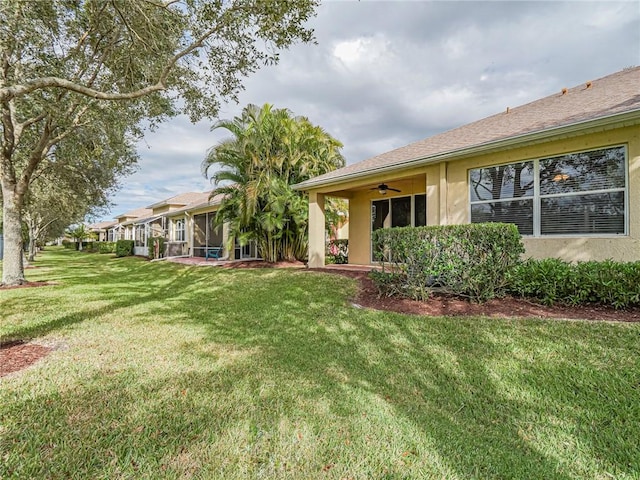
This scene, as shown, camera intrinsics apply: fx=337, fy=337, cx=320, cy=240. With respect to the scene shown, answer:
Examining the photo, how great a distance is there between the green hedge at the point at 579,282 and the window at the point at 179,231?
24.0m

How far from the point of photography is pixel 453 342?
4.62 m

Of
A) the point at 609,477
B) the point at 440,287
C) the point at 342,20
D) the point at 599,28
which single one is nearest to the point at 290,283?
the point at 440,287

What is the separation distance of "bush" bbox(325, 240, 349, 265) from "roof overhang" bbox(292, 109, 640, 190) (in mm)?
5409

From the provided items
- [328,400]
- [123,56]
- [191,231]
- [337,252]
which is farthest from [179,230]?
[328,400]

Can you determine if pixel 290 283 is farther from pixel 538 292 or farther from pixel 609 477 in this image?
pixel 609 477

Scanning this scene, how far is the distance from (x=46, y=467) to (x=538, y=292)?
22.7 feet

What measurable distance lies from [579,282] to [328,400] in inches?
196

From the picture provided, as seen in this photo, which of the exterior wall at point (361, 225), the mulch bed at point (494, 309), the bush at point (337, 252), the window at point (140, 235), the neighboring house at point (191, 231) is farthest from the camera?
the window at point (140, 235)

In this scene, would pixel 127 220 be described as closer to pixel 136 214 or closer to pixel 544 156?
pixel 136 214

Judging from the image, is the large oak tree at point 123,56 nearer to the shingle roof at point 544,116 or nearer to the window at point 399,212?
the shingle roof at point 544,116

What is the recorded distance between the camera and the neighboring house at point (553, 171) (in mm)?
6328

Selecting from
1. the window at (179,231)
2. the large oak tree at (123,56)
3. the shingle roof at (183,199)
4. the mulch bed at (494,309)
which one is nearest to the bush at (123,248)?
the shingle roof at (183,199)

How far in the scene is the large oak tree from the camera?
6.62 meters

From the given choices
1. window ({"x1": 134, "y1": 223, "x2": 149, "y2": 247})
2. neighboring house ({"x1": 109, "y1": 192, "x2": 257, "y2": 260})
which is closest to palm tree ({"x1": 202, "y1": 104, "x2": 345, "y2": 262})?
Answer: neighboring house ({"x1": 109, "y1": 192, "x2": 257, "y2": 260})
